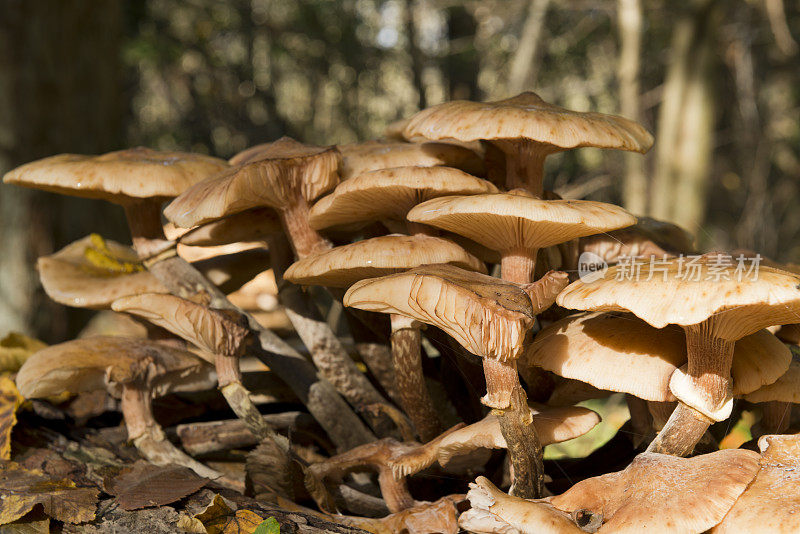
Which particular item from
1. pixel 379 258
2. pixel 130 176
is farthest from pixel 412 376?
pixel 130 176

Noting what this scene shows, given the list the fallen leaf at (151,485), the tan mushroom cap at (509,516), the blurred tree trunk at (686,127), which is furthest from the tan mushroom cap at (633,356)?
the blurred tree trunk at (686,127)

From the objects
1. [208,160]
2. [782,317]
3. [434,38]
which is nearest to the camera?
[782,317]

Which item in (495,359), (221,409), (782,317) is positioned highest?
(782,317)

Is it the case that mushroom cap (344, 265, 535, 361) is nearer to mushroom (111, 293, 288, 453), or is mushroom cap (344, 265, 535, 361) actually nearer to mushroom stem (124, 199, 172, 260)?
mushroom (111, 293, 288, 453)

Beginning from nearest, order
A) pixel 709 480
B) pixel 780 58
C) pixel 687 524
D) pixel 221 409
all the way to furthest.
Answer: pixel 687 524 → pixel 709 480 → pixel 221 409 → pixel 780 58

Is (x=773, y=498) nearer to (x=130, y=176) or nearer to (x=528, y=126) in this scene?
(x=528, y=126)

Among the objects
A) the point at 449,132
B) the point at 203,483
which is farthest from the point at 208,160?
the point at 203,483

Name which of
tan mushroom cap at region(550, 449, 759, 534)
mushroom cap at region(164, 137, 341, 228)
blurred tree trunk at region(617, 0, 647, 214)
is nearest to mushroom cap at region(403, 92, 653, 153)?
mushroom cap at region(164, 137, 341, 228)

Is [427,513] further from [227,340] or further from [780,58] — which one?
[780,58]
